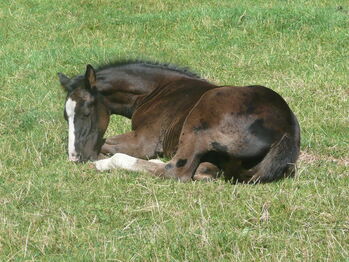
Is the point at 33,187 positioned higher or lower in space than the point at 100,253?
lower

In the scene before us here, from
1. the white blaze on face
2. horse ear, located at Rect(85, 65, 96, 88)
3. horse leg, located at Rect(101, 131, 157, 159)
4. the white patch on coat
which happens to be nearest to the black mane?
horse ear, located at Rect(85, 65, 96, 88)

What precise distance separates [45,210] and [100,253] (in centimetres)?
130

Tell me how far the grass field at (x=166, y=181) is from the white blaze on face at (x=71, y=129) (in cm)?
18

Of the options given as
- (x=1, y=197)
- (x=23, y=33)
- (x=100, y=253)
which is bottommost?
(x=23, y=33)

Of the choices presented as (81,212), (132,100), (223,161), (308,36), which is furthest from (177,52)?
(81,212)

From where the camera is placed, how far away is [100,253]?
18.7 feet

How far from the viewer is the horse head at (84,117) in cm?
878

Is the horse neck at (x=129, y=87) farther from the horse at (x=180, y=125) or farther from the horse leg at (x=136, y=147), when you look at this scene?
the horse leg at (x=136, y=147)

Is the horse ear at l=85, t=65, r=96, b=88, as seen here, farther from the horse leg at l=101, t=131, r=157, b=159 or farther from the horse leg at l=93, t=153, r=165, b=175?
the horse leg at l=93, t=153, r=165, b=175

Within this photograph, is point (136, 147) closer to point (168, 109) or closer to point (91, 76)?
point (168, 109)

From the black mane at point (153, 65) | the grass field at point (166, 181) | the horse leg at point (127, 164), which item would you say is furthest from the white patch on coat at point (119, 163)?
the black mane at point (153, 65)

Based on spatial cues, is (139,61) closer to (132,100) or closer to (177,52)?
(132,100)

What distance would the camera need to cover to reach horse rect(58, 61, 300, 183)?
7625 mm

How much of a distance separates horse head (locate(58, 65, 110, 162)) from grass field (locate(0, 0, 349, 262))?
248mm
